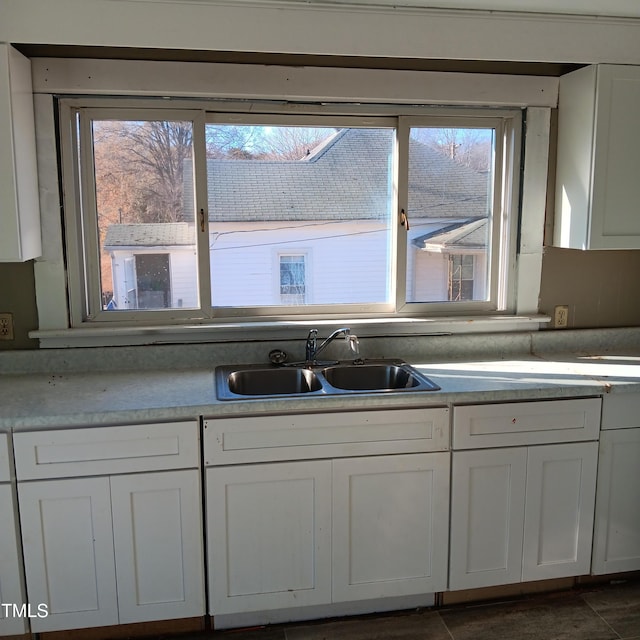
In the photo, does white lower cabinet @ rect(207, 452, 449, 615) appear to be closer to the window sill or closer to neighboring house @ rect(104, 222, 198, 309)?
the window sill

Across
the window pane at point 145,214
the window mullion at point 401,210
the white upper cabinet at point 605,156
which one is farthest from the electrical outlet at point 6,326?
the white upper cabinet at point 605,156

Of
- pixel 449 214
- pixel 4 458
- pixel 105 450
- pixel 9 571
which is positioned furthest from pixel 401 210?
pixel 9 571

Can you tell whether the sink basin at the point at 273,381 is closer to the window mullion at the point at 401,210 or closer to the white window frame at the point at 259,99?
the white window frame at the point at 259,99

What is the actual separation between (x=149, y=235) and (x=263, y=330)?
60 cm

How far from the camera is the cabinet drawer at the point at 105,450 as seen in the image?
78.8 inches

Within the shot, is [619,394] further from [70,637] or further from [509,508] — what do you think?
[70,637]

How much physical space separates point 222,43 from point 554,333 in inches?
71.5

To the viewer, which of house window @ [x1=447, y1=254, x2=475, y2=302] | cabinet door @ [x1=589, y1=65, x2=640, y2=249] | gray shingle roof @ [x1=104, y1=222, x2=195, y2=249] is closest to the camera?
cabinet door @ [x1=589, y1=65, x2=640, y2=249]

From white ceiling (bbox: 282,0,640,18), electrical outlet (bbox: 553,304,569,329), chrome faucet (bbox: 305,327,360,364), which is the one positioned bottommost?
chrome faucet (bbox: 305,327,360,364)

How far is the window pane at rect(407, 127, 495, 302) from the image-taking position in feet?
8.98

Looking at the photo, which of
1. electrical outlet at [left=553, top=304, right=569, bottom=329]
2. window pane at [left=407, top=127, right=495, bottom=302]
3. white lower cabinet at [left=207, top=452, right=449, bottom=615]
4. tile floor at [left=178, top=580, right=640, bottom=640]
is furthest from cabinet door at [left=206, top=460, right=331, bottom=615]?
electrical outlet at [left=553, top=304, right=569, bottom=329]

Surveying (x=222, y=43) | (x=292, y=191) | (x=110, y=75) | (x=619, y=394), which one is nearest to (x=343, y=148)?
(x=292, y=191)

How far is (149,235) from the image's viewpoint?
8.48 feet

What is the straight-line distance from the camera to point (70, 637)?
7.22 ft
